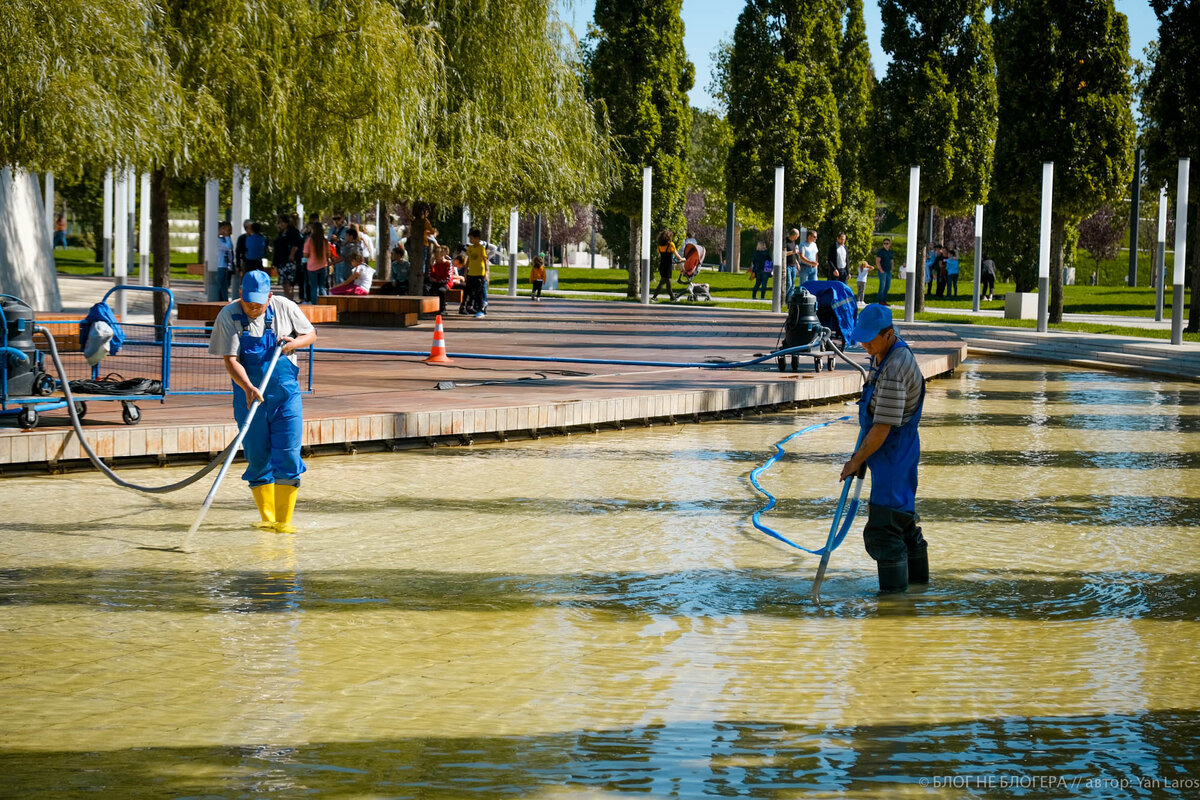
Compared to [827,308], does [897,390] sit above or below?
below

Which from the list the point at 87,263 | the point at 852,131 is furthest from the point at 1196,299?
the point at 87,263

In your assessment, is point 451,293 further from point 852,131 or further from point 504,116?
point 852,131

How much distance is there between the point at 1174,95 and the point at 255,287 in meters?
22.2

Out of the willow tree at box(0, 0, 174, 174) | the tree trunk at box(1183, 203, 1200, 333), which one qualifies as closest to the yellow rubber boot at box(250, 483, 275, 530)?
the willow tree at box(0, 0, 174, 174)

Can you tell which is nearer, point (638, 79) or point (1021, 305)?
point (1021, 305)

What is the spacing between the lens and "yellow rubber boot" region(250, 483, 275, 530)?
27.8 feet

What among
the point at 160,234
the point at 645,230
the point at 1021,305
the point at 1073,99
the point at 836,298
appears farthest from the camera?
the point at 645,230

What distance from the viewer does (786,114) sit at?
37281 mm

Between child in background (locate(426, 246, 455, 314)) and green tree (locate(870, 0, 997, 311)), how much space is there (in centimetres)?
1059

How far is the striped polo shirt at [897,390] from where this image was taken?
6.80 meters

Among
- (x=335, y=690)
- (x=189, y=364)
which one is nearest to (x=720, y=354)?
(x=189, y=364)

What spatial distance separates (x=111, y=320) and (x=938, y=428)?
25.7ft

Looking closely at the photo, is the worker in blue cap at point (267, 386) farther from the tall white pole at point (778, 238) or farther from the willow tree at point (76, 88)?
the tall white pole at point (778, 238)

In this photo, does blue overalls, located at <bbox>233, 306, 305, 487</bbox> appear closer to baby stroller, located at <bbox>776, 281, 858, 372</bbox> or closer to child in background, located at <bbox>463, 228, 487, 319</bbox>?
baby stroller, located at <bbox>776, 281, 858, 372</bbox>
